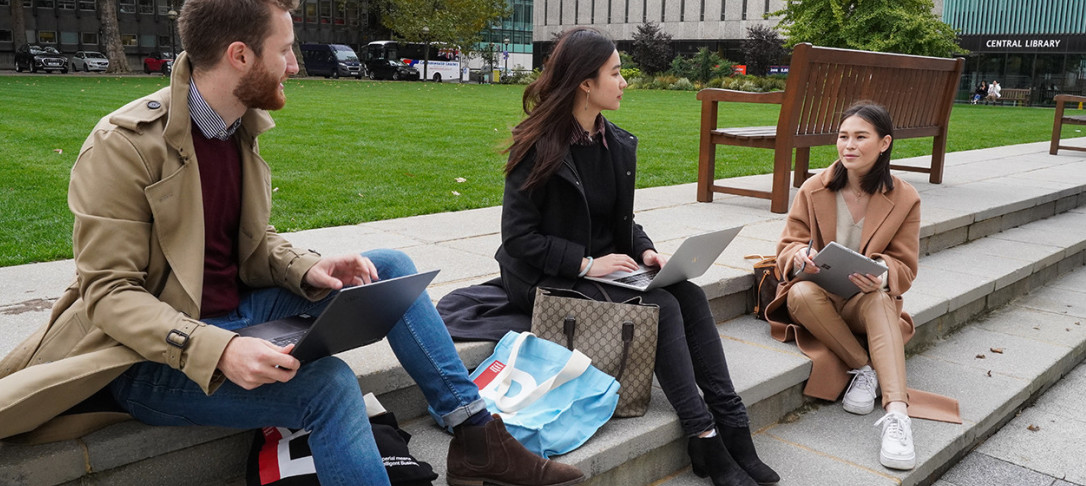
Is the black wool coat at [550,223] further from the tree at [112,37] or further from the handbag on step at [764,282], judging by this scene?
the tree at [112,37]

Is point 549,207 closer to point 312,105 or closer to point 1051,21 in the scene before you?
point 312,105

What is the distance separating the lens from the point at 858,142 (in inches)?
161

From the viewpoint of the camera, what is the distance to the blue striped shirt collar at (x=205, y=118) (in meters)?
2.40

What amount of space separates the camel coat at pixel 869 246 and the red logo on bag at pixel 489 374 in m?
1.60

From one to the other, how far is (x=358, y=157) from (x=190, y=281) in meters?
7.21

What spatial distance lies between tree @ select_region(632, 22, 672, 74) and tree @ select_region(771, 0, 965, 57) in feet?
32.9

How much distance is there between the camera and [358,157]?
370 inches

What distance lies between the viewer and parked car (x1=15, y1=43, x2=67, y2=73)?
139 ft

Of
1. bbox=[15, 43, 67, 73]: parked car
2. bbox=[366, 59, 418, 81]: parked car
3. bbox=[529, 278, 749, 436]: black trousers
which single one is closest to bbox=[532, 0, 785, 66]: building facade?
bbox=[366, 59, 418, 81]: parked car

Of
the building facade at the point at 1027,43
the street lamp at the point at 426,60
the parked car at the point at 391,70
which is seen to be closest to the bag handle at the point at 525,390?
the parked car at the point at 391,70

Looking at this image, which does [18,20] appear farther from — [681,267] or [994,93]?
[681,267]

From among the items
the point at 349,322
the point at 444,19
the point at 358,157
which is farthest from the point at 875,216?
the point at 444,19

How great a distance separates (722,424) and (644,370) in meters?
0.36

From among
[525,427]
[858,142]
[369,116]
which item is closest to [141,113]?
[525,427]
